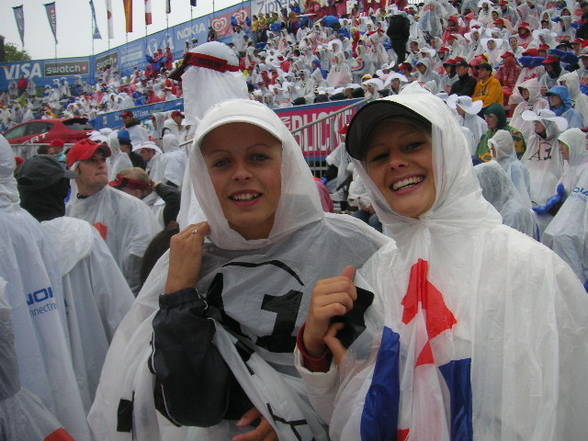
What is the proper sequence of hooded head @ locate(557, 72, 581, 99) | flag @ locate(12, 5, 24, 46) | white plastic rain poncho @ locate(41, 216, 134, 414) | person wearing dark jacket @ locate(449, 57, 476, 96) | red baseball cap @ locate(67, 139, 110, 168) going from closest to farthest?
white plastic rain poncho @ locate(41, 216, 134, 414), red baseball cap @ locate(67, 139, 110, 168), hooded head @ locate(557, 72, 581, 99), person wearing dark jacket @ locate(449, 57, 476, 96), flag @ locate(12, 5, 24, 46)

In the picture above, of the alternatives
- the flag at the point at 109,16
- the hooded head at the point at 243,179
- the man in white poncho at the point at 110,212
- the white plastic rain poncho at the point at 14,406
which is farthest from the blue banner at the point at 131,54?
the hooded head at the point at 243,179

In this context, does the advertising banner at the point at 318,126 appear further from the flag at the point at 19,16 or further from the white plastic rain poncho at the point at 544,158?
the flag at the point at 19,16

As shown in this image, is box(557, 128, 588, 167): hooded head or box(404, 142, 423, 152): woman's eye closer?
box(404, 142, 423, 152): woman's eye

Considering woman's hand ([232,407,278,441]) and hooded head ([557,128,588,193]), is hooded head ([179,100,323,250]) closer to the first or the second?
woman's hand ([232,407,278,441])

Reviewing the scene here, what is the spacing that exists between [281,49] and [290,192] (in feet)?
70.2

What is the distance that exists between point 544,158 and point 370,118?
6.09 m

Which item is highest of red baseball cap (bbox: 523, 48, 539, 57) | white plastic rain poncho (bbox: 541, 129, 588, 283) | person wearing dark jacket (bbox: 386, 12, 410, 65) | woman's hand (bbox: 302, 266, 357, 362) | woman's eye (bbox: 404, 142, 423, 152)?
person wearing dark jacket (bbox: 386, 12, 410, 65)

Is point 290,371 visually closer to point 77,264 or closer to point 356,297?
point 356,297

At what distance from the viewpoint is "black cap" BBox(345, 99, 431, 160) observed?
51.9 inches

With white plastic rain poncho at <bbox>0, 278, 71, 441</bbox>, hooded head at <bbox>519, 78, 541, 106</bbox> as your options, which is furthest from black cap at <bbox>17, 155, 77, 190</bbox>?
hooded head at <bbox>519, 78, 541, 106</bbox>

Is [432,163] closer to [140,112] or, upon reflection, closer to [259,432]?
[259,432]

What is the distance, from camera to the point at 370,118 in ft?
4.42

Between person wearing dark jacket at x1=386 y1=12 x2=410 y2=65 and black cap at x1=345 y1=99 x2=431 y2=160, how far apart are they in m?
14.3

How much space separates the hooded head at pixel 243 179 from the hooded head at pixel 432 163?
203 millimetres
